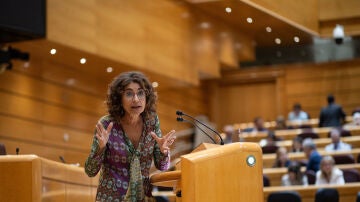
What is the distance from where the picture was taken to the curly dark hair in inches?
148

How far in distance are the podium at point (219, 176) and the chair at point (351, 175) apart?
4885 millimetres

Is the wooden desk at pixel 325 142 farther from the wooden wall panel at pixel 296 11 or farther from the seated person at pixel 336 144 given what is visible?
the wooden wall panel at pixel 296 11

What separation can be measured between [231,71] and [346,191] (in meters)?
8.43

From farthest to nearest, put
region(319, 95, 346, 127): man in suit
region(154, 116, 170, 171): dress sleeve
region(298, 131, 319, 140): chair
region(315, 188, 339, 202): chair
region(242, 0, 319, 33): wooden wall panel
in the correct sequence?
region(319, 95, 346, 127): man in suit → region(298, 131, 319, 140): chair → region(315, 188, 339, 202): chair → region(242, 0, 319, 33): wooden wall panel → region(154, 116, 170, 171): dress sleeve

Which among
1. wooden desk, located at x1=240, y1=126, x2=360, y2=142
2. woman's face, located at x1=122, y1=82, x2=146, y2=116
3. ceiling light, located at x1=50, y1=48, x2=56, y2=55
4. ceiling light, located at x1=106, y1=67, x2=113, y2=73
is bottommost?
woman's face, located at x1=122, y1=82, x2=146, y2=116

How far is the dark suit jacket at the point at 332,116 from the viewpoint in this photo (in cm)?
1264

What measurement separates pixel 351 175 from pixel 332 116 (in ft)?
13.5

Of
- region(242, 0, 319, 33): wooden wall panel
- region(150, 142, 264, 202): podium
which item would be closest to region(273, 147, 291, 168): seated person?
region(242, 0, 319, 33): wooden wall panel

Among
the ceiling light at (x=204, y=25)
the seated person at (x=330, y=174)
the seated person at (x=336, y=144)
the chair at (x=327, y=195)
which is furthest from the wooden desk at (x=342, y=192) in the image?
the ceiling light at (x=204, y=25)

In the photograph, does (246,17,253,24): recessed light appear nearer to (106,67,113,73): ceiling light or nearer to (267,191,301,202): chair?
(267,191,301,202): chair

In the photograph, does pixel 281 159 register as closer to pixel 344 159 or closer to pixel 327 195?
pixel 344 159

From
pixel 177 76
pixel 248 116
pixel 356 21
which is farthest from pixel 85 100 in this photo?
pixel 248 116

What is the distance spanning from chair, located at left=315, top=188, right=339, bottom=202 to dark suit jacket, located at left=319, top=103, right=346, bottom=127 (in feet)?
18.7

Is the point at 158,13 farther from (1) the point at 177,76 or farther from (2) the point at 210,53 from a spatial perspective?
(2) the point at 210,53
